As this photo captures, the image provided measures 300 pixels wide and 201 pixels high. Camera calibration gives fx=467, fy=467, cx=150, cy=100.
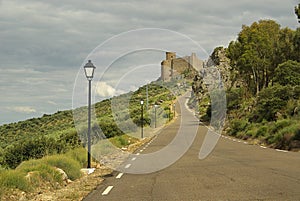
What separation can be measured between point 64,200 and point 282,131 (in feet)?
65.3

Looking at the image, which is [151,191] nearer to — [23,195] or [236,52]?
[23,195]

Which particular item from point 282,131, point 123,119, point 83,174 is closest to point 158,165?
point 83,174

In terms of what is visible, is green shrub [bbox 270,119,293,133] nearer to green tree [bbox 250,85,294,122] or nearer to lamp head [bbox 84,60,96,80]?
green tree [bbox 250,85,294,122]

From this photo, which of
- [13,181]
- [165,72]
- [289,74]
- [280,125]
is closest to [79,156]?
[13,181]

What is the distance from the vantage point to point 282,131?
2791cm

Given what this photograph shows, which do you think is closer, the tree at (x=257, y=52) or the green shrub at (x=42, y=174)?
the green shrub at (x=42, y=174)

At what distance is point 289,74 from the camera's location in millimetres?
47906

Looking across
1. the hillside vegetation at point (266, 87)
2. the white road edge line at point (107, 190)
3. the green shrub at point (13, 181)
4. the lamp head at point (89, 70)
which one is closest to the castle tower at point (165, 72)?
the hillside vegetation at point (266, 87)

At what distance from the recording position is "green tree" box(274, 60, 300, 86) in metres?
47.9

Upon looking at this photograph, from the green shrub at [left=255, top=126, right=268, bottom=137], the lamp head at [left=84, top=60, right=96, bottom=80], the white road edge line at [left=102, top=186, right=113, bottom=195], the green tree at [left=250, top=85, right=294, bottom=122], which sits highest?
the lamp head at [left=84, top=60, right=96, bottom=80]

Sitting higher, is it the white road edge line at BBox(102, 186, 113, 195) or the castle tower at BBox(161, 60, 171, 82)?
the castle tower at BBox(161, 60, 171, 82)

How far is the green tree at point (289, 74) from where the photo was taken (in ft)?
157

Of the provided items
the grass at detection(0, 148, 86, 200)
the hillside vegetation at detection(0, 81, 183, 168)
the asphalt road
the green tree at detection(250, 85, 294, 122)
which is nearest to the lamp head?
the grass at detection(0, 148, 86, 200)

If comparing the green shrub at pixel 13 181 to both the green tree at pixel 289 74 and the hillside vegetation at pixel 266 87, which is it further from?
the green tree at pixel 289 74
